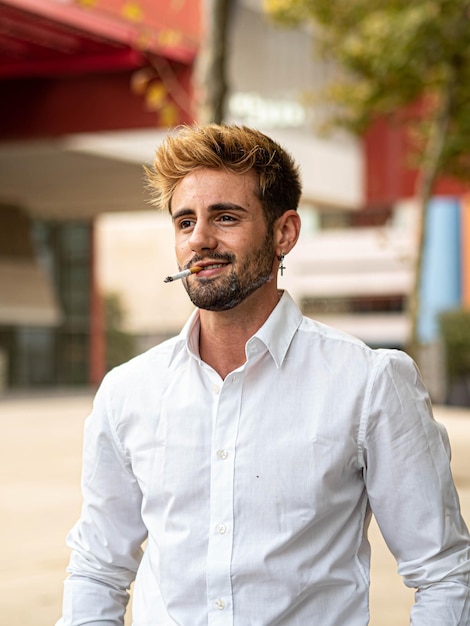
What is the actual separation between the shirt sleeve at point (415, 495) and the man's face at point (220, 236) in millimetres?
312

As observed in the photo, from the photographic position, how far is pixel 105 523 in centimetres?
224

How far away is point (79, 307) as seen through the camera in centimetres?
3200

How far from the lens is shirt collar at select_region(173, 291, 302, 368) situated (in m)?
2.14

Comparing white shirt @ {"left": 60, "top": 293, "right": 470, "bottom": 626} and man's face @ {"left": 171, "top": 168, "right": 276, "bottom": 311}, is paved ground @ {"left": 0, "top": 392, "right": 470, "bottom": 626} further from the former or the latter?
man's face @ {"left": 171, "top": 168, "right": 276, "bottom": 311}

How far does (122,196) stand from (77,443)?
44.1ft

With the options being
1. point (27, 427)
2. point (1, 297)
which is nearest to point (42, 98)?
point (27, 427)

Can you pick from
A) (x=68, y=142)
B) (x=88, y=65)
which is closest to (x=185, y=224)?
(x=88, y=65)

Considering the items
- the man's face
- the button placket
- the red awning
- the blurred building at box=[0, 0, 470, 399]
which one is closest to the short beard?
the man's face

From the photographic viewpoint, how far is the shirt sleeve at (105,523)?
2229 mm

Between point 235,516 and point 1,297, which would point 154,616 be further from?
point 1,297

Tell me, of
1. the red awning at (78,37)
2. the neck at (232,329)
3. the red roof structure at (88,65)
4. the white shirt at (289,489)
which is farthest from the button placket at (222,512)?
the red awning at (78,37)

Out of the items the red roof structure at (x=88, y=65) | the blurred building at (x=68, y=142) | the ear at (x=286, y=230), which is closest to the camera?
the ear at (x=286, y=230)

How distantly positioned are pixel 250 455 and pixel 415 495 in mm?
305

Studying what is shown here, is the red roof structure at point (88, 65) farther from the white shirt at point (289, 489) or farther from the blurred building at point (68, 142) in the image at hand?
the white shirt at point (289, 489)
